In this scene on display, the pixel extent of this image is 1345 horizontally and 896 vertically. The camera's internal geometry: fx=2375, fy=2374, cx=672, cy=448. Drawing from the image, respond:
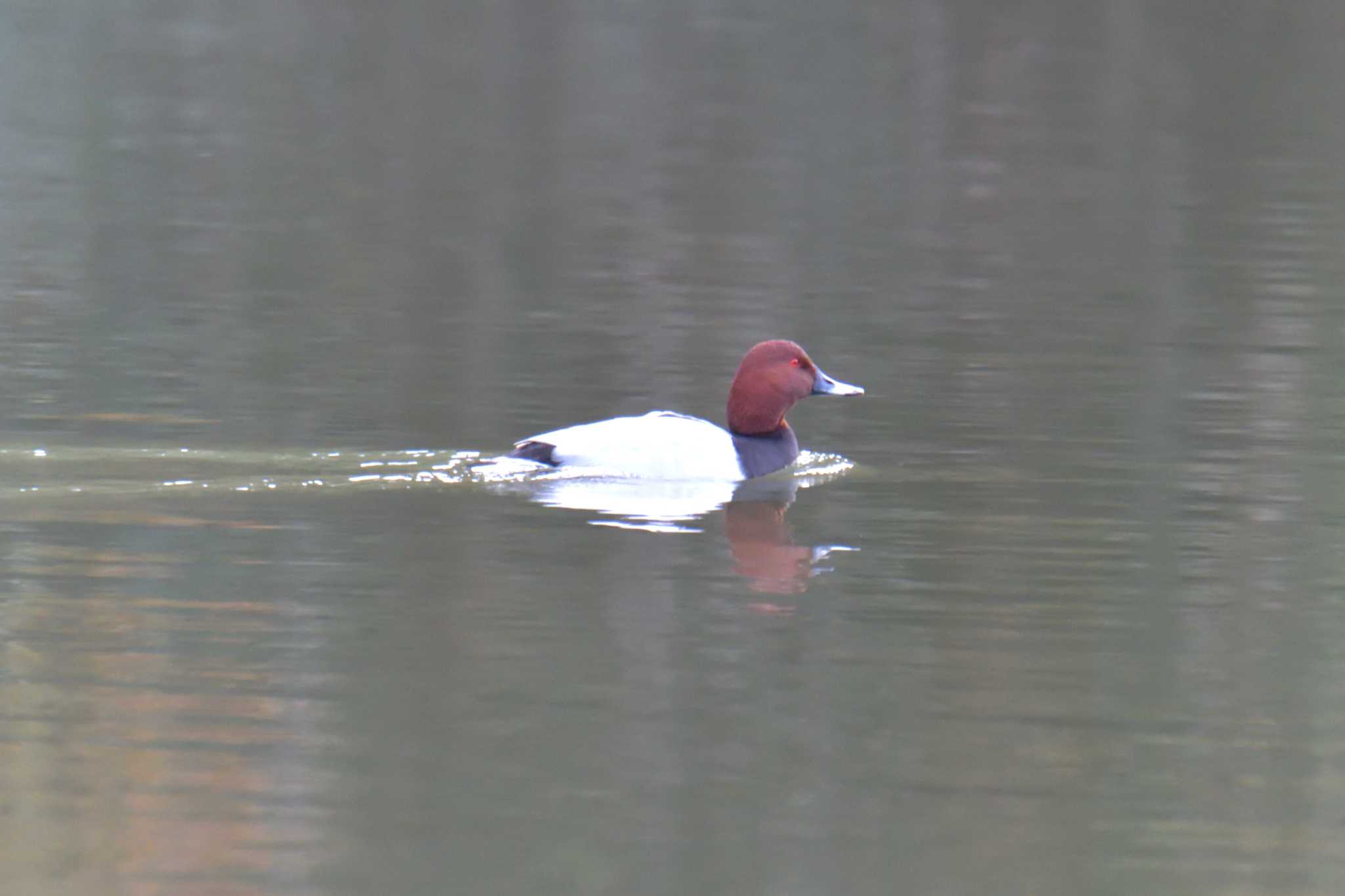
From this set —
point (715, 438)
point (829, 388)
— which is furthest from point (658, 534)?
point (829, 388)

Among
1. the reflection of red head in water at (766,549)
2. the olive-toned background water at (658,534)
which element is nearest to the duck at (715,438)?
the olive-toned background water at (658,534)

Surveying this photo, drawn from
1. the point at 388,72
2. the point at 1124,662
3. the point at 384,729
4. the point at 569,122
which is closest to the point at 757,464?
the point at 1124,662

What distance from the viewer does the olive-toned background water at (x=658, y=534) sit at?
244 inches

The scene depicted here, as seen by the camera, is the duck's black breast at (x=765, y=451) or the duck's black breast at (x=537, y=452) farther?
the duck's black breast at (x=765, y=451)

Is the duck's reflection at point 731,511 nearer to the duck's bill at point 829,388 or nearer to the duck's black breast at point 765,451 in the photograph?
the duck's black breast at point 765,451

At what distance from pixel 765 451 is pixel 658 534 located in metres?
1.98

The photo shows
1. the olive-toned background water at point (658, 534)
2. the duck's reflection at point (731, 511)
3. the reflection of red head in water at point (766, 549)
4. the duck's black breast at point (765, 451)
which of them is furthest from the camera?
the duck's black breast at point (765, 451)

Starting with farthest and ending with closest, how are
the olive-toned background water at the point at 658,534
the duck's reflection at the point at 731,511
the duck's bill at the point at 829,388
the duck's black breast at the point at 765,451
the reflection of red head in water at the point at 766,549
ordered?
the duck's bill at the point at 829,388
the duck's black breast at the point at 765,451
the duck's reflection at the point at 731,511
the reflection of red head in water at the point at 766,549
the olive-toned background water at the point at 658,534

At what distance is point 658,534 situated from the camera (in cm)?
999

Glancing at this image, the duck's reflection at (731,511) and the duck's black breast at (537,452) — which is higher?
the duck's black breast at (537,452)

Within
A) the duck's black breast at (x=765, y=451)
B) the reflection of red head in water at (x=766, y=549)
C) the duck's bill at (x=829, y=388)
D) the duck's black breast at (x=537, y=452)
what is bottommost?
the reflection of red head in water at (x=766, y=549)

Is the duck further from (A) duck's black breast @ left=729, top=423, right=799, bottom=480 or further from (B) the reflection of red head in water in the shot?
(B) the reflection of red head in water

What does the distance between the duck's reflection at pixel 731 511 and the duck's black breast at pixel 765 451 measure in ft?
0.29

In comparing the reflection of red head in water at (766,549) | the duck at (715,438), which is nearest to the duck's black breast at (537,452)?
the duck at (715,438)
